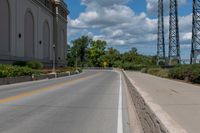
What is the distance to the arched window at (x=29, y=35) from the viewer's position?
68.8 meters

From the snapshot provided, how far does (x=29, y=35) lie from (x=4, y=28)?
46.8ft

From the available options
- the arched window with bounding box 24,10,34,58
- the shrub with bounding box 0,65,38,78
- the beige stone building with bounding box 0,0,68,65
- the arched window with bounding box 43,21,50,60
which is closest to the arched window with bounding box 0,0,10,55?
the beige stone building with bounding box 0,0,68,65

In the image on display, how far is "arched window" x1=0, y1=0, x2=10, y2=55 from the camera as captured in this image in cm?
5601

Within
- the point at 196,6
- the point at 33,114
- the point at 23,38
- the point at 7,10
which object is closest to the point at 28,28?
the point at 23,38

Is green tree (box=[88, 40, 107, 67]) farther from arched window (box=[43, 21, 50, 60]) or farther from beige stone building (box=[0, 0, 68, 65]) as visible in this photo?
arched window (box=[43, 21, 50, 60])

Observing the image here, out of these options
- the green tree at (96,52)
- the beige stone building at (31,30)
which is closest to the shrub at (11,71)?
the beige stone building at (31,30)

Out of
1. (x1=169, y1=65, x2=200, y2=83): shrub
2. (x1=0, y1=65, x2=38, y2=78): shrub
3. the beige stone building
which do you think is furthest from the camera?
the beige stone building

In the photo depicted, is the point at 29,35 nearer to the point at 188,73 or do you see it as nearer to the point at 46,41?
the point at 46,41

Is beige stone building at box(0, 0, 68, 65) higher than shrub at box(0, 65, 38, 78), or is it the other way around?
beige stone building at box(0, 0, 68, 65)

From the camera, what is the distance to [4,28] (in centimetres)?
5697

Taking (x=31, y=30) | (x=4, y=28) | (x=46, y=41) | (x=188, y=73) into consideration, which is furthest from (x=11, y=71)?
(x=46, y=41)

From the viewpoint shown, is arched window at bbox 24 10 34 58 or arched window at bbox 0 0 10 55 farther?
arched window at bbox 24 10 34 58

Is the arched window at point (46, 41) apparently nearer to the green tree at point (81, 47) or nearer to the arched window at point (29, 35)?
the arched window at point (29, 35)

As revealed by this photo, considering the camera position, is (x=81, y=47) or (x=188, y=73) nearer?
(x=188, y=73)
